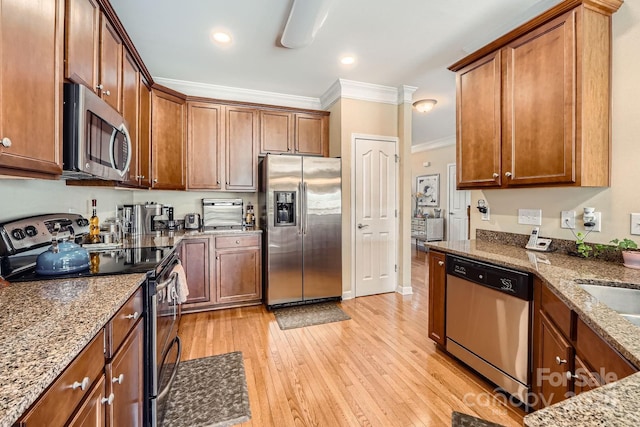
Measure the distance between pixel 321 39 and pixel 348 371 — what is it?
2.81 meters

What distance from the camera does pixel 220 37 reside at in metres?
2.62

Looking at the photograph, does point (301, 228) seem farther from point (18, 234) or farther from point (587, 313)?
point (587, 313)

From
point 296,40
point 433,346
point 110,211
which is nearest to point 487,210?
point 433,346

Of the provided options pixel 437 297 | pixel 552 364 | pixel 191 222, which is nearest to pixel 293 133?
pixel 191 222

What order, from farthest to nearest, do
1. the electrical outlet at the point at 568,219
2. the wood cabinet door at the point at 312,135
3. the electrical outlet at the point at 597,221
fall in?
the wood cabinet door at the point at 312,135 < the electrical outlet at the point at 568,219 < the electrical outlet at the point at 597,221

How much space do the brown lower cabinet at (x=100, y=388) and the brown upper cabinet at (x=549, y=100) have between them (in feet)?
8.07

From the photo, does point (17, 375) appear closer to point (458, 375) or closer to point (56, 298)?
point (56, 298)

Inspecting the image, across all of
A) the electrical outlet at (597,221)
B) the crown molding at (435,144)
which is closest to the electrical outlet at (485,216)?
the electrical outlet at (597,221)

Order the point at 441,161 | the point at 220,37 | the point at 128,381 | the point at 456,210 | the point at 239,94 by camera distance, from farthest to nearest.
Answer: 1. the point at 441,161
2. the point at 456,210
3. the point at 239,94
4. the point at 220,37
5. the point at 128,381

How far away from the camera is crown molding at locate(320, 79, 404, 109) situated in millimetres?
3637

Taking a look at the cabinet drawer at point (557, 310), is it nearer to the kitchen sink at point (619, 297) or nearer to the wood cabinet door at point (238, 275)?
the kitchen sink at point (619, 297)

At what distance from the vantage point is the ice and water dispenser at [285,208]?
11.1ft

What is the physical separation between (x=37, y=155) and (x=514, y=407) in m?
2.77

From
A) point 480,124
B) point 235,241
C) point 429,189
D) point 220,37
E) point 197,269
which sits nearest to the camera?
point 480,124
